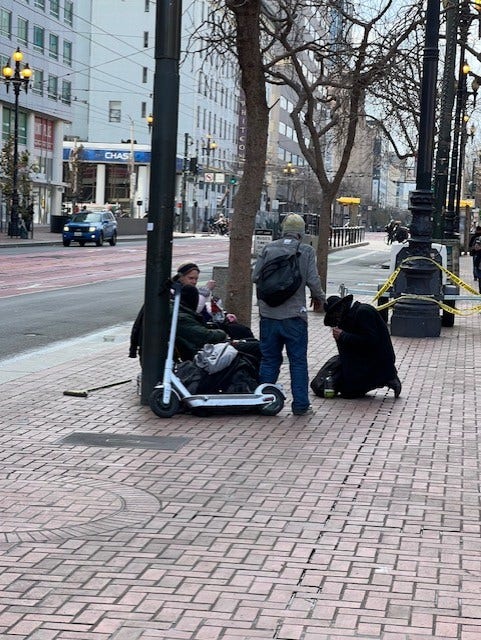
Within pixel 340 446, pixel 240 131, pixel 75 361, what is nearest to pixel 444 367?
pixel 75 361

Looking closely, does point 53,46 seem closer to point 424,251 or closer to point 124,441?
point 424,251

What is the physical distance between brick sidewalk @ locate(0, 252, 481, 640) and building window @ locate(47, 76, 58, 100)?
212 ft

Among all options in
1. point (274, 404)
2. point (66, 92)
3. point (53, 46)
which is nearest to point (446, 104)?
point (274, 404)

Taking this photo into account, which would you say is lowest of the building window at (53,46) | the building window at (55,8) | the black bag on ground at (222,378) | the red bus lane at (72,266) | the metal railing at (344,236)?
the red bus lane at (72,266)

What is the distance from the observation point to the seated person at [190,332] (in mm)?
10633

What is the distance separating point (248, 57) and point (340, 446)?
6793 millimetres

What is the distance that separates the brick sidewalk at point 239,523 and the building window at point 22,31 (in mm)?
59088

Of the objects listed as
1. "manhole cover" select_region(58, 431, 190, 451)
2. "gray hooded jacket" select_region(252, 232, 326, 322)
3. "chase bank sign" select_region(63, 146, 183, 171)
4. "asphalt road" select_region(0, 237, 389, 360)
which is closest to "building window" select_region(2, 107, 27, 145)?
"asphalt road" select_region(0, 237, 389, 360)

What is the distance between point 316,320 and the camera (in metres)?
20.7

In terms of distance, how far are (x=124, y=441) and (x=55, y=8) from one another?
68.2 m

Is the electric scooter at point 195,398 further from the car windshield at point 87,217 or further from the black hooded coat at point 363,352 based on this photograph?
the car windshield at point 87,217

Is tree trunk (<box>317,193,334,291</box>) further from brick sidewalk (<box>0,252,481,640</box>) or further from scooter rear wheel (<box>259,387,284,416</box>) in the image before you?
scooter rear wheel (<box>259,387,284,416</box>)

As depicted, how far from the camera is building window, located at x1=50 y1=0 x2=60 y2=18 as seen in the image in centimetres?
7231

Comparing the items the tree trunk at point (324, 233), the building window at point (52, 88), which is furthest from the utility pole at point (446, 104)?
the building window at point (52, 88)
